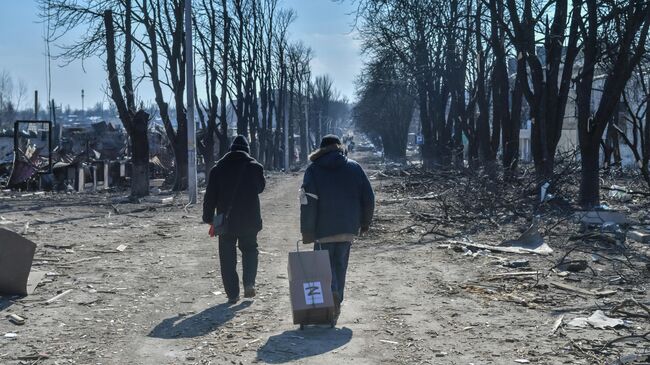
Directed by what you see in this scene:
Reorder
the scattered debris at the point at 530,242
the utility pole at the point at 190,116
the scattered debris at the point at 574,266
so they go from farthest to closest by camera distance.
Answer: the utility pole at the point at 190,116 < the scattered debris at the point at 530,242 < the scattered debris at the point at 574,266

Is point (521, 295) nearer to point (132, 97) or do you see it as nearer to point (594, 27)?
point (594, 27)

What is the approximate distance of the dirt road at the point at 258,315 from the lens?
6.23 metres

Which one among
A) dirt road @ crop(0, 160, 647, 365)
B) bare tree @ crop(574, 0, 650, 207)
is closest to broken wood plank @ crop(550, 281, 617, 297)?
dirt road @ crop(0, 160, 647, 365)

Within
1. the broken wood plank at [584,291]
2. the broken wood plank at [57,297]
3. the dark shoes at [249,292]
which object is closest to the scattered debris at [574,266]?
the broken wood plank at [584,291]

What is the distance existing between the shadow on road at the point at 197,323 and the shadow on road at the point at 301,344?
29.5 inches

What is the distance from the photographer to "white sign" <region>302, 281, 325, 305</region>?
6.93m

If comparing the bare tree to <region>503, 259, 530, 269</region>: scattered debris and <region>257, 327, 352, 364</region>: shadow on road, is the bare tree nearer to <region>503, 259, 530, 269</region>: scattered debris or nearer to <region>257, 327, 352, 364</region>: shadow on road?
<region>503, 259, 530, 269</region>: scattered debris

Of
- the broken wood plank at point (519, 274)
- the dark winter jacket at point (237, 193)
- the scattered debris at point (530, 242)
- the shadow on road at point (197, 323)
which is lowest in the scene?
the shadow on road at point (197, 323)

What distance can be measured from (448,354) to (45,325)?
3.63 meters

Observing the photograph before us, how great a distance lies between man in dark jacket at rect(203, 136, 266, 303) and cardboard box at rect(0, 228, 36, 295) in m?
1.86

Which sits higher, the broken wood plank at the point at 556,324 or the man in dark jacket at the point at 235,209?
the man in dark jacket at the point at 235,209

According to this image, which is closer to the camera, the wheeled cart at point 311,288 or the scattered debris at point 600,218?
the wheeled cart at point 311,288

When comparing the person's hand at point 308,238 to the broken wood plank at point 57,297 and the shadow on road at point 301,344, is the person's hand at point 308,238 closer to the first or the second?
the shadow on road at point 301,344

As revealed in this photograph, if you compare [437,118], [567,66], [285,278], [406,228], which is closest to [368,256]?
[285,278]
